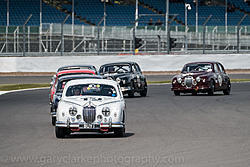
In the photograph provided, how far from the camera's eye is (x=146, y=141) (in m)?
12.1

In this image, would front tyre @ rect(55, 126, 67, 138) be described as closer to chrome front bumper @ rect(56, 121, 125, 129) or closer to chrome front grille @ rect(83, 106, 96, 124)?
chrome front bumper @ rect(56, 121, 125, 129)

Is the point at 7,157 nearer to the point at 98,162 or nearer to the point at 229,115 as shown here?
the point at 98,162

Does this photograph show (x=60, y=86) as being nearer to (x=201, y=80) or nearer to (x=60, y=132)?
(x=60, y=132)

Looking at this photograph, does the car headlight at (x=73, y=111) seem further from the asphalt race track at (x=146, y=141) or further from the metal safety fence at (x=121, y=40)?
the metal safety fence at (x=121, y=40)

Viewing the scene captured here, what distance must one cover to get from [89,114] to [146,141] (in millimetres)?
1198

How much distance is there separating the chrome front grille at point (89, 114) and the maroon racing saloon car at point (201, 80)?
13299 millimetres

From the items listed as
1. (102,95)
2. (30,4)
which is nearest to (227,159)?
(102,95)

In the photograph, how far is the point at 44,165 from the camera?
9.23 meters

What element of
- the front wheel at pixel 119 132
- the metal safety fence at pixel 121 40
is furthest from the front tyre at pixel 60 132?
the metal safety fence at pixel 121 40

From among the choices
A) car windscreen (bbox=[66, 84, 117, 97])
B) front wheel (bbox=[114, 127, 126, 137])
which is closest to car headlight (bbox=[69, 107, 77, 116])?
front wheel (bbox=[114, 127, 126, 137])

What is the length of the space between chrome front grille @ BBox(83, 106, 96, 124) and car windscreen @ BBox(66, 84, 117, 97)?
0.95 m

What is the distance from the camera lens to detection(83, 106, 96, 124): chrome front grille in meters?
12.5

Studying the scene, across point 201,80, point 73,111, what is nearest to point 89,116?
point 73,111

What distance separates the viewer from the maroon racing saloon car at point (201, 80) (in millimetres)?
25531
